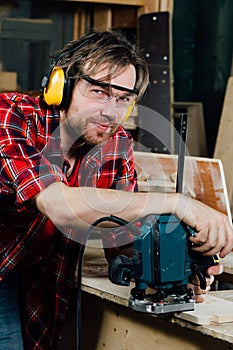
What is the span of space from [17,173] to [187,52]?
11.9 ft

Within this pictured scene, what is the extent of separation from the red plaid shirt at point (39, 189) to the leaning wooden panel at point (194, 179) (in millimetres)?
783

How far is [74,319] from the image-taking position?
2.64 m

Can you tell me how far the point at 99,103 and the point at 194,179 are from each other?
1147 millimetres

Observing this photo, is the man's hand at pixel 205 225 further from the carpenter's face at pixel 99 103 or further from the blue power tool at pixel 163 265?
the carpenter's face at pixel 99 103

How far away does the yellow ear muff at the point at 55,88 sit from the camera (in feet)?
7.21

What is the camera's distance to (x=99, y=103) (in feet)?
7.31

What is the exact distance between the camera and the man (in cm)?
202

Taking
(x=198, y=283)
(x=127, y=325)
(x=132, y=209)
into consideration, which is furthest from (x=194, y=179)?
(x=132, y=209)

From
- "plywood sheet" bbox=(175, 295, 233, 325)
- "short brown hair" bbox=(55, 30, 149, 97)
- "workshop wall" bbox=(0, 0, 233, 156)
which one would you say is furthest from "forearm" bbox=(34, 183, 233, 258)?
"workshop wall" bbox=(0, 0, 233, 156)

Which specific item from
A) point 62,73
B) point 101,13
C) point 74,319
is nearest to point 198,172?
point 74,319

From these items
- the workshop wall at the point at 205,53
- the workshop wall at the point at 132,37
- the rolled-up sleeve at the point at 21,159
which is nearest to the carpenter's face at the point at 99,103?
Result: the rolled-up sleeve at the point at 21,159

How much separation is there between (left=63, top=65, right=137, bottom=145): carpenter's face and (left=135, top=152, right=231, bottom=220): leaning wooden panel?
1013 mm

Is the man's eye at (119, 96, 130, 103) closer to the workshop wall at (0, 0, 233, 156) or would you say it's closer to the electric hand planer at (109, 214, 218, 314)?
the electric hand planer at (109, 214, 218, 314)

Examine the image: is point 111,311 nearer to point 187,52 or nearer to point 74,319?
point 74,319
